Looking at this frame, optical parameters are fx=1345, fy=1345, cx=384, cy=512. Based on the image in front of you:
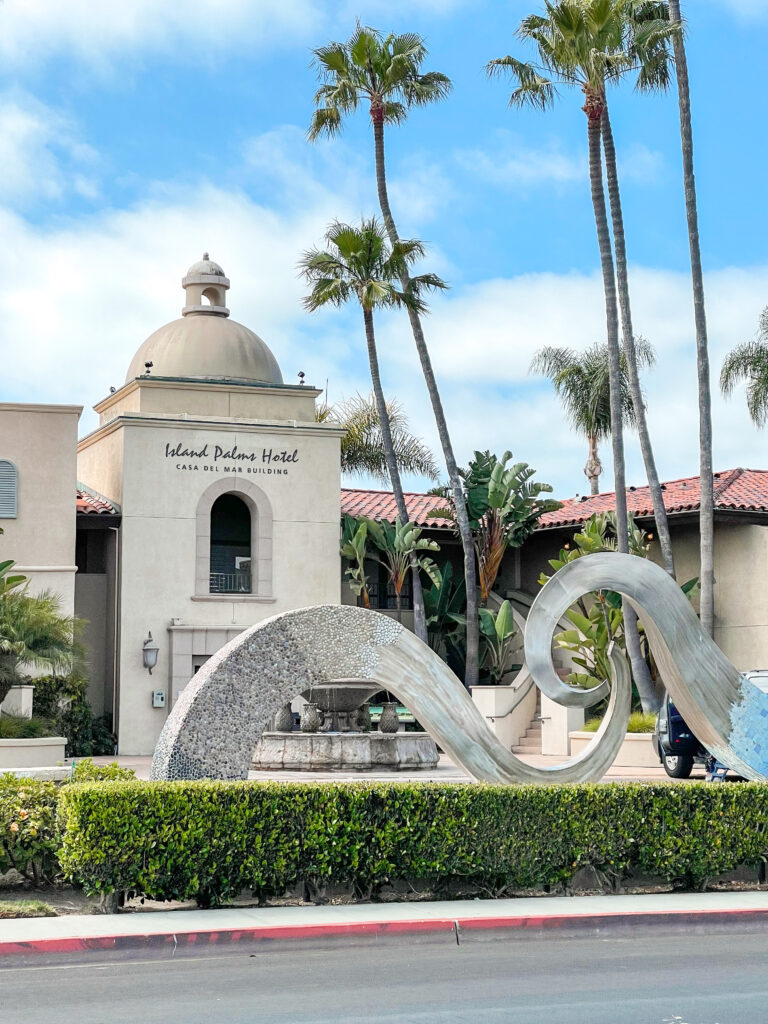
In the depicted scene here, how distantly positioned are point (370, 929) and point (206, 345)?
23.0m

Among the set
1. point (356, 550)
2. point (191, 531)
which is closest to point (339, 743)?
point (191, 531)

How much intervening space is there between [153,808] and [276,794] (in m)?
0.99

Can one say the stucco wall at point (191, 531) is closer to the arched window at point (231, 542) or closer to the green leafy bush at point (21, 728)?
the arched window at point (231, 542)

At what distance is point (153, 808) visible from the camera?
9977mm

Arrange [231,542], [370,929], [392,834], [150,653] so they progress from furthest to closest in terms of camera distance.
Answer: [231,542] < [150,653] < [392,834] < [370,929]

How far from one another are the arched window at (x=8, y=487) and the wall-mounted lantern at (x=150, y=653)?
12.4 feet

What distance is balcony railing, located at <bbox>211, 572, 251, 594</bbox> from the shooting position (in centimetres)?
2972

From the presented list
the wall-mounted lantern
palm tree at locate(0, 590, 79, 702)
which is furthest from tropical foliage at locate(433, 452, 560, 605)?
palm tree at locate(0, 590, 79, 702)

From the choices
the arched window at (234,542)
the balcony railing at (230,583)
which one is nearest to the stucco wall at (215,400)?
the arched window at (234,542)

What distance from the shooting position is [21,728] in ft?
75.5

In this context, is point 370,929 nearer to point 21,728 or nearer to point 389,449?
point 21,728

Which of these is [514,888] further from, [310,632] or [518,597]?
[518,597]

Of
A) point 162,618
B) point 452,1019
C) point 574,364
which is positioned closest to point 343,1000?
point 452,1019

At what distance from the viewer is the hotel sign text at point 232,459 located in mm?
28969
